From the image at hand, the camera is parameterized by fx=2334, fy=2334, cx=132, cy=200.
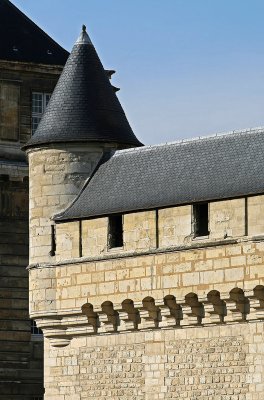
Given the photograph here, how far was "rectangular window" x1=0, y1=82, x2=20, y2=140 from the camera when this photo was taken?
55656 mm

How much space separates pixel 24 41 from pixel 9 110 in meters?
2.08

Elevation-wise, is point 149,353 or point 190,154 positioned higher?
point 190,154

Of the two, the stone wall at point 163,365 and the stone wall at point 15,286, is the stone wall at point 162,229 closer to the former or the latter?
the stone wall at point 163,365

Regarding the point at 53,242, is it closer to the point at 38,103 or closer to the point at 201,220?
the point at 201,220

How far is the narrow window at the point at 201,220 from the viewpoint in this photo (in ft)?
135

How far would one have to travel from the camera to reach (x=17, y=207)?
54.9m

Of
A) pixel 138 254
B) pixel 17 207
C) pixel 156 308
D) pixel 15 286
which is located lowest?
pixel 156 308

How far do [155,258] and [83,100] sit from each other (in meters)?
4.41

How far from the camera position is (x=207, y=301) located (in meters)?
41.0

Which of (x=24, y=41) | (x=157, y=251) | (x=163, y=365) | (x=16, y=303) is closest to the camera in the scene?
(x=157, y=251)

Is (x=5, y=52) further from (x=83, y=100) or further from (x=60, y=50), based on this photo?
(x=83, y=100)

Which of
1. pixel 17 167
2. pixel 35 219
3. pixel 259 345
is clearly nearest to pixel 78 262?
pixel 35 219

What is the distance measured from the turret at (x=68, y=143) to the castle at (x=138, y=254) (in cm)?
3

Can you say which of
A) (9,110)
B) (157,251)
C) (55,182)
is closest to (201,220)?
(157,251)
